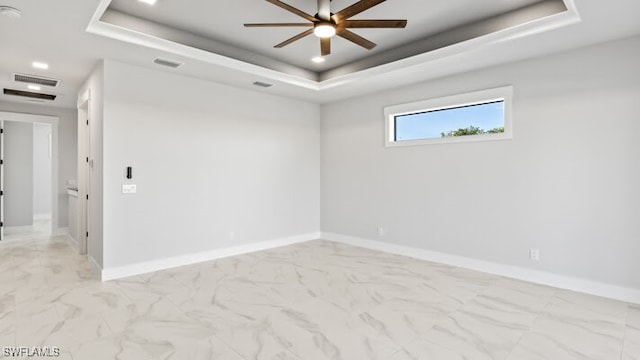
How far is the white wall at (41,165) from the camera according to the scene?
8969mm

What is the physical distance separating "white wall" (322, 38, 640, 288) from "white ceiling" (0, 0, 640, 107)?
32cm

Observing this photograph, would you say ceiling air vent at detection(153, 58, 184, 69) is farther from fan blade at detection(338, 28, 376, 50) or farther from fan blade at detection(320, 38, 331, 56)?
fan blade at detection(338, 28, 376, 50)

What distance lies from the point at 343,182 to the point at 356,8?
3.98 metres

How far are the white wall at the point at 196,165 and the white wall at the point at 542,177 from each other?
A: 5.73 ft

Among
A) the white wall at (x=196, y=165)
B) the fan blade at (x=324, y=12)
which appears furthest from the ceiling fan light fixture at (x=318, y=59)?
the fan blade at (x=324, y=12)

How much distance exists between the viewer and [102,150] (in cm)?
427

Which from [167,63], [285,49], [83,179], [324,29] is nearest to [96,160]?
[83,179]

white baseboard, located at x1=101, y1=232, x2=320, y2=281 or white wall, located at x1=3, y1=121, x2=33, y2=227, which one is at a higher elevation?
white wall, located at x1=3, y1=121, x2=33, y2=227

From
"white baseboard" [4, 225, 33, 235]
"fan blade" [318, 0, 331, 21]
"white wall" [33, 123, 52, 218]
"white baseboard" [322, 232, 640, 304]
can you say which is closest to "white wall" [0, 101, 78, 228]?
"white baseboard" [4, 225, 33, 235]

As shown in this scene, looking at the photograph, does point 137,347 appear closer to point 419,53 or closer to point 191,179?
point 191,179

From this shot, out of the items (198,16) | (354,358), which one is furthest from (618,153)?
(198,16)

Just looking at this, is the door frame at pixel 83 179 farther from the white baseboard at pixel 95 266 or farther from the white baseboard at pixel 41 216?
the white baseboard at pixel 41 216

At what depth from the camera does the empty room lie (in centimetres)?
293

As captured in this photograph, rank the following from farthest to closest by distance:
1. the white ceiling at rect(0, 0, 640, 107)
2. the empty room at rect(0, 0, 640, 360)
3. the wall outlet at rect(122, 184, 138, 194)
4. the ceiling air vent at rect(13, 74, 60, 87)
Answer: the ceiling air vent at rect(13, 74, 60, 87) < the wall outlet at rect(122, 184, 138, 194) < the white ceiling at rect(0, 0, 640, 107) < the empty room at rect(0, 0, 640, 360)
